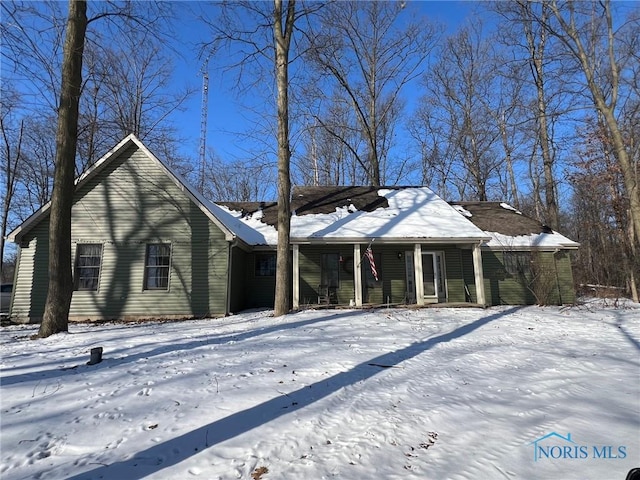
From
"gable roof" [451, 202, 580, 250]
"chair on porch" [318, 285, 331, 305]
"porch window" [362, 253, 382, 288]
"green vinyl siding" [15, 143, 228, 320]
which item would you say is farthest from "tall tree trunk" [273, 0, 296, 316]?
"gable roof" [451, 202, 580, 250]

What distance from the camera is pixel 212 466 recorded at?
275 cm

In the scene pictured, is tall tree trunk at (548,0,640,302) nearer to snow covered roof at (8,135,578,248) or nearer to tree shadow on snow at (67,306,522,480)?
snow covered roof at (8,135,578,248)

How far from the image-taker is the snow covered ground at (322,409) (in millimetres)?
2820

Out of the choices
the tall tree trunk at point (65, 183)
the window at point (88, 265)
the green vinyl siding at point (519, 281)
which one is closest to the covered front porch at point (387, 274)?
the green vinyl siding at point (519, 281)

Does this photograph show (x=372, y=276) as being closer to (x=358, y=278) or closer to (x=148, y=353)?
(x=358, y=278)

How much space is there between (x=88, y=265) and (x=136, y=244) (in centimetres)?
174

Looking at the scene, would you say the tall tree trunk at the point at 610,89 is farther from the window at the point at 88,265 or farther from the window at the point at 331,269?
the window at the point at 88,265

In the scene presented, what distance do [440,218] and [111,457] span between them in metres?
13.7

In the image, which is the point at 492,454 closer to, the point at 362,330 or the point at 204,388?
the point at 204,388

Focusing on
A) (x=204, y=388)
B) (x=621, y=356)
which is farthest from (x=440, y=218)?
(x=204, y=388)

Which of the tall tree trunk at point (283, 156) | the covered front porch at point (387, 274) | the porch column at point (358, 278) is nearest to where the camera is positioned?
the tall tree trunk at point (283, 156)

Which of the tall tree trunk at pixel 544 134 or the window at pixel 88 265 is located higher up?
the tall tree trunk at pixel 544 134

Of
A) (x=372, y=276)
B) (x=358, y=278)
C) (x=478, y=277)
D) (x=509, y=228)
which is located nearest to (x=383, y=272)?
(x=372, y=276)

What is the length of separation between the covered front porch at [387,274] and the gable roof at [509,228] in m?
1.80
